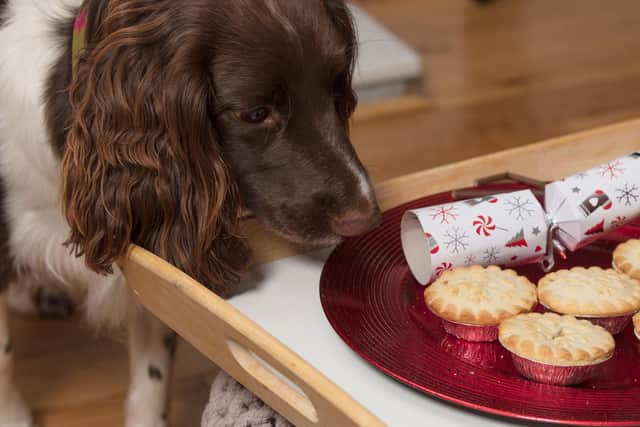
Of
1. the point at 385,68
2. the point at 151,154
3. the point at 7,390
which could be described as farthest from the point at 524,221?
the point at 385,68

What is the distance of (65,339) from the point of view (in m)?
2.42

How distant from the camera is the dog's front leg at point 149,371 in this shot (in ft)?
6.43

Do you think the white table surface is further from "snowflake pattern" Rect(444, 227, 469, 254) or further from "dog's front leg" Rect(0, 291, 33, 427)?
"dog's front leg" Rect(0, 291, 33, 427)

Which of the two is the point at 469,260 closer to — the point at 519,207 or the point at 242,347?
the point at 519,207

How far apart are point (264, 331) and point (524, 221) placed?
17.0 inches

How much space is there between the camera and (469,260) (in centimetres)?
141

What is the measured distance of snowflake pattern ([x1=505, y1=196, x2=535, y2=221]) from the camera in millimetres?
1401

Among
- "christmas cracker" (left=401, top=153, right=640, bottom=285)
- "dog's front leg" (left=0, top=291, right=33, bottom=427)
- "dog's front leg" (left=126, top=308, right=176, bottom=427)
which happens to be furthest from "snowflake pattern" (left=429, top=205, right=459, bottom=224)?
"dog's front leg" (left=0, top=291, right=33, bottom=427)

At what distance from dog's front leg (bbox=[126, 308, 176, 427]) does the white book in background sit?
1568 millimetres

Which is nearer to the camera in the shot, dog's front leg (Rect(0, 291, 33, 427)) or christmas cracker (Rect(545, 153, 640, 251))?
christmas cracker (Rect(545, 153, 640, 251))

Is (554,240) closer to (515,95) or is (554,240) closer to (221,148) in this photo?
(221,148)

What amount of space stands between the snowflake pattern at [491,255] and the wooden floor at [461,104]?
961 millimetres

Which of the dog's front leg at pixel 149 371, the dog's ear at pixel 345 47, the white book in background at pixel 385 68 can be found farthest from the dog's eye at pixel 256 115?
the white book in background at pixel 385 68

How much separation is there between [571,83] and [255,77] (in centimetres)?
241
